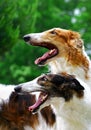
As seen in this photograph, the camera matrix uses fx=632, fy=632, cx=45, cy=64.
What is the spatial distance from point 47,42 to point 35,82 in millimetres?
815

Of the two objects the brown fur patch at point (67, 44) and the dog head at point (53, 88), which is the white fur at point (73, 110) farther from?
the brown fur patch at point (67, 44)

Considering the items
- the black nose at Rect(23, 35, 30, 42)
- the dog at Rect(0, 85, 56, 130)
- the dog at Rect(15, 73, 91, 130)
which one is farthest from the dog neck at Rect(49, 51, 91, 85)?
the dog at Rect(0, 85, 56, 130)

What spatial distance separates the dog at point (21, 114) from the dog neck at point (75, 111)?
0.50 metres

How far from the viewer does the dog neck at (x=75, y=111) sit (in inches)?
322

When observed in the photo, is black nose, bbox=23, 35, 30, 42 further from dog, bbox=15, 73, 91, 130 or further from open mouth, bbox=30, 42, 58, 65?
dog, bbox=15, 73, 91, 130

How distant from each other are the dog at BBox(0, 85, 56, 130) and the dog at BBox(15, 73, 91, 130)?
728mm

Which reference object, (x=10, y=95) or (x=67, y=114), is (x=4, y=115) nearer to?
(x=10, y=95)

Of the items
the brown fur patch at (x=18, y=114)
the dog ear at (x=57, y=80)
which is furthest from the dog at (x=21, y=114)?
the dog ear at (x=57, y=80)

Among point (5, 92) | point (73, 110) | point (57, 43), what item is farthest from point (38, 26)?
point (73, 110)

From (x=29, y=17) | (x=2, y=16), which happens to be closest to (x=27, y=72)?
(x=29, y=17)

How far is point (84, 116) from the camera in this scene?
837 centimetres

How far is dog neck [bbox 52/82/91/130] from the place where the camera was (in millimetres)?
8188

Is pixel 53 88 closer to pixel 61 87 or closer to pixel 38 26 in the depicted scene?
pixel 61 87

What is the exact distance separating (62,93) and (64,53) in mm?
A: 720
